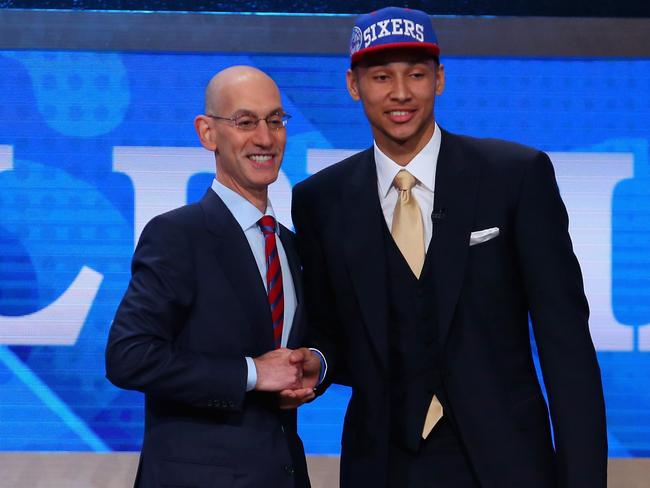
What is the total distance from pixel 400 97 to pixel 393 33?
140 millimetres

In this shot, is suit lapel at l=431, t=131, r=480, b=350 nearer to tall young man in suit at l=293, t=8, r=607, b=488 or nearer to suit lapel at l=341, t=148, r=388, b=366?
tall young man in suit at l=293, t=8, r=607, b=488

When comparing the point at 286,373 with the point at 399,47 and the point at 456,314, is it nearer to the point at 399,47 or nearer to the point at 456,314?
the point at 456,314

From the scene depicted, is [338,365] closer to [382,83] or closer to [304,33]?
[382,83]

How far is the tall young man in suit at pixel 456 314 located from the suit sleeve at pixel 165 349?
323 mm

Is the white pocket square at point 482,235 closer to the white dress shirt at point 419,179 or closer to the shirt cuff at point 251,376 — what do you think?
the white dress shirt at point 419,179

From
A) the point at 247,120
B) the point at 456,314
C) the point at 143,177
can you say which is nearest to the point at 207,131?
the point at 247,120

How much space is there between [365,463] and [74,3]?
2.19 metres

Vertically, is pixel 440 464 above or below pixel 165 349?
below

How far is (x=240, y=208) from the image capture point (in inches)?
82.0

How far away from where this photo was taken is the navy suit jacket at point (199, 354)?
→ 1.88 meters

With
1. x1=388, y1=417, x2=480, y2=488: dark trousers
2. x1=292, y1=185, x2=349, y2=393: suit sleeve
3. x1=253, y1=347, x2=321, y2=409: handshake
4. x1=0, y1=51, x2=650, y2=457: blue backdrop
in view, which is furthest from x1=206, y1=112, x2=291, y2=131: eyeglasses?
x1=0, y1=51, x2=650, y2=457: blue backdrop

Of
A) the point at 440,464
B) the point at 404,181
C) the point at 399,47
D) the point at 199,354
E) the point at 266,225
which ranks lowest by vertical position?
the point at 440,464

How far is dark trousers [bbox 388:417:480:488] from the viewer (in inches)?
77.4

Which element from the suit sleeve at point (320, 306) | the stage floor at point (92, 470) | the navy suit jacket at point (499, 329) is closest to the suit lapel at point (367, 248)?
the navy suit jacket at point (499, 329)
